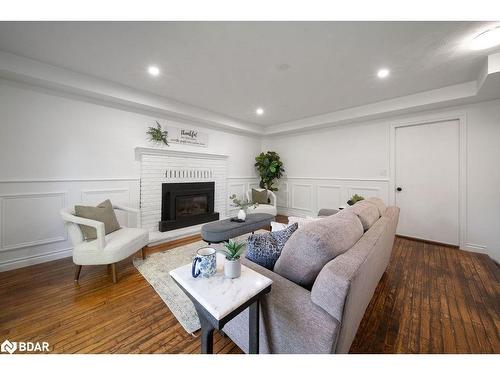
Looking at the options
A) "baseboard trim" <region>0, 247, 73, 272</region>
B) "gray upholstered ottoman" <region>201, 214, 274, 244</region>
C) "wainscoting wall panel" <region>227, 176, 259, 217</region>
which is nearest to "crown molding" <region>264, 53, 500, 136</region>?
"wainscoting wall panel" <region>227, 176, 259, 217</region>

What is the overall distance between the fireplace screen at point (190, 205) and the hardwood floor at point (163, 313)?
1.48 meters

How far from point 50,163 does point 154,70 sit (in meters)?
1.86

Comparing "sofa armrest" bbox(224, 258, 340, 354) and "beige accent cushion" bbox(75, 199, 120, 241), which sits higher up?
"beige accent cushion" bbox(75, 199, 120, 241)

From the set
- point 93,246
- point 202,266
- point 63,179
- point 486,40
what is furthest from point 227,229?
point 486,40

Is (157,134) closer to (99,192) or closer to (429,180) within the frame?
(99,192)

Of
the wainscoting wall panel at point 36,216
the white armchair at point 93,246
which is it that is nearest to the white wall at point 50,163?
the wainscoting wall panel at point 36,216

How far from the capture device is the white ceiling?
174cm

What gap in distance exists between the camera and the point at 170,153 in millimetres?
3682

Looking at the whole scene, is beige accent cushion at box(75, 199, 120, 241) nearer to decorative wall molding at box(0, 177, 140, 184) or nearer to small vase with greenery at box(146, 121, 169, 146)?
decorative wall molding at box(0, 177, 140, 184)

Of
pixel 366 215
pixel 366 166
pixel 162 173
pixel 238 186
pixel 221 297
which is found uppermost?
pixel 366 166

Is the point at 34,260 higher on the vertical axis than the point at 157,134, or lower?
lower

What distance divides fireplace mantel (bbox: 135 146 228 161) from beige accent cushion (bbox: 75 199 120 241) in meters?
1.14

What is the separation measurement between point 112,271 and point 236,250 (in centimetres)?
183
